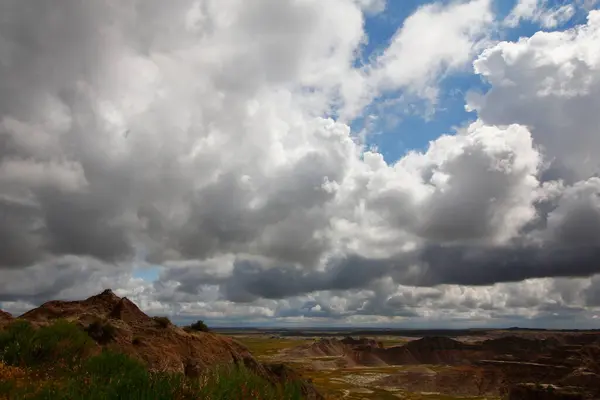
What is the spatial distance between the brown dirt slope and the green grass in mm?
14273

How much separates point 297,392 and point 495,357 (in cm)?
18651

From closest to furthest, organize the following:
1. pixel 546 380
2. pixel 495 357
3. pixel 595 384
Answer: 1. pixel 595 384
2. pixel 546 380
3. pixel 495 357

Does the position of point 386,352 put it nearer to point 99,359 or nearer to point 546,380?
point 546,380

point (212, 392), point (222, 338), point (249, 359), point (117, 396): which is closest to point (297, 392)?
point (212, 392)

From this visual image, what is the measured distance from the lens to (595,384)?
8300 centimetres

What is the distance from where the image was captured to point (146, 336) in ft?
124

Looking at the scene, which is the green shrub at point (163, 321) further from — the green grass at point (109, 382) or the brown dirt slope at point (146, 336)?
the green grass at point (109, 382)

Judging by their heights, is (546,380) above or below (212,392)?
below

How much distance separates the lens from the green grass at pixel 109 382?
9.06 meters

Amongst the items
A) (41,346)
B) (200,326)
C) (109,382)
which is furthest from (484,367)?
(109,382)

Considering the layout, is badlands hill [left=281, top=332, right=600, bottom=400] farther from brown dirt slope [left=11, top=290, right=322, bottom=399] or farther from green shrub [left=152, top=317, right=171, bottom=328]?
green shrub [left=152, top=317, right=171, bottom=328]

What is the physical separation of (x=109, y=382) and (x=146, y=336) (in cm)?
2951

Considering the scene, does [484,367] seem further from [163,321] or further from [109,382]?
[109,382]

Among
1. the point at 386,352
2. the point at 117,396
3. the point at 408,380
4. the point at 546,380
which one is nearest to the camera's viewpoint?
the point at 117,396
